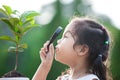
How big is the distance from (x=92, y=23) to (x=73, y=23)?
7cm

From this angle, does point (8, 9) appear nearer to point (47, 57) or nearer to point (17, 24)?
point (17, 24)

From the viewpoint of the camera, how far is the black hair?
3.96ft

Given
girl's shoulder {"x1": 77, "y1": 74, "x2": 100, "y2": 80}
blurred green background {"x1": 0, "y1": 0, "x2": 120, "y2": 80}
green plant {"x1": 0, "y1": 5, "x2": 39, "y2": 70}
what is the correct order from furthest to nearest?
blurred green background {"x1": 0, "y1": 0, "x2": 120, "y2": 80} < green plant {"x1": 0, "y1": 5, "x2": 39, "y2": 70} < girl's shoulder {"x1": 77, "y1": 74, "x2": 100, "y2": 80}

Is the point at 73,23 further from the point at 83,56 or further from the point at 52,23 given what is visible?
the point at 52,23

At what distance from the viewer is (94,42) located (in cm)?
121

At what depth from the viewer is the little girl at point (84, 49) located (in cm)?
121

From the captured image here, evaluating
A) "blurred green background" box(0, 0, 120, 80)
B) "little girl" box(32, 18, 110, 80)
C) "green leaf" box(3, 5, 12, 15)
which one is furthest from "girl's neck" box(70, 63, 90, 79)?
"blurred green background" box(0, 0, 120, 80)

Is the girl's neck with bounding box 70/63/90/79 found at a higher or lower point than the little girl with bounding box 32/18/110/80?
lower

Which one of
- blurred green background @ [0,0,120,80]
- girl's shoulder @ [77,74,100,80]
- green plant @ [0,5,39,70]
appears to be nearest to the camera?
girl's shoulder @ [77,74,100,80]

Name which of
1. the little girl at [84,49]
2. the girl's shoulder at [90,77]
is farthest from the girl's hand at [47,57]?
the girl's shoulder at [90,77]

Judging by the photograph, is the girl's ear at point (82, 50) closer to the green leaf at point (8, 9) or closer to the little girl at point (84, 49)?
the little girl at point (84, 49)

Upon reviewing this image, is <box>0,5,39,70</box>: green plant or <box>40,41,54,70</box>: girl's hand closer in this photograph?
<box>40,41,54,70</box>: girl's hand

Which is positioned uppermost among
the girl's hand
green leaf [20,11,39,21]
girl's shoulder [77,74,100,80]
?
green leaf [20,11,39,21]

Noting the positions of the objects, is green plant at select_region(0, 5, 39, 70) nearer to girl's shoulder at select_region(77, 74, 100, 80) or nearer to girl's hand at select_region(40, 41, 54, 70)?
girl's hand at select_region(40, 41, 54, 70)
